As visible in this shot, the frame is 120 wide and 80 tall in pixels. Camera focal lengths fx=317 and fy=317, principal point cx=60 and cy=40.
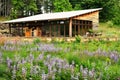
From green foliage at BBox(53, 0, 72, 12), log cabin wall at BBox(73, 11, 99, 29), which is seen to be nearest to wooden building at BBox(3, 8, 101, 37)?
log cabin wall at BBox(73, 11, 99, 29)

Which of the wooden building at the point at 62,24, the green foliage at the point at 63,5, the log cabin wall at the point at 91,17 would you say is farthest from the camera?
the green foliage at the point at 63,5

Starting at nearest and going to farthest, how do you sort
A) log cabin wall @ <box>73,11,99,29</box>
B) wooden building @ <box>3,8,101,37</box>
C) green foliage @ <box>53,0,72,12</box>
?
wooden building @ <box>3,8,101,37</box> < log cabin wall @ <box>73,11,99,29</box> < green foliage @ <box>53,0,72,12</box>

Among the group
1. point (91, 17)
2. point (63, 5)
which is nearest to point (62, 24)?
point (91, 17)

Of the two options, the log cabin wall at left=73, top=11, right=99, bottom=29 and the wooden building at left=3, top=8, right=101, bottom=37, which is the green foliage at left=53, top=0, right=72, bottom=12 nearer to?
the wooden building at left=3, top=8, right=101, bottom=37

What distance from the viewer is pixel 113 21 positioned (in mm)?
56875

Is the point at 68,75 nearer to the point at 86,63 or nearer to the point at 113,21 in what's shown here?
the point at 86,63

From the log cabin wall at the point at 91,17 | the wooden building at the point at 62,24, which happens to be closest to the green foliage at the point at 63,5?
the wooden building at the point at 62,24

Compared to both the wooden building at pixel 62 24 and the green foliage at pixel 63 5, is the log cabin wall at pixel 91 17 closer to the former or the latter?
the wooden building at pixel 62 24

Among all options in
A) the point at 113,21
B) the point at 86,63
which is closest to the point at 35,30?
the point at 113,21

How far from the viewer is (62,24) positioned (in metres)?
39.3

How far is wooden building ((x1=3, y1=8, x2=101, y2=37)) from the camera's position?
38.4 m

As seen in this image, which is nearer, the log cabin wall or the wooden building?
the wooden building

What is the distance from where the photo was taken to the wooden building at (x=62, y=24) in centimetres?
3842

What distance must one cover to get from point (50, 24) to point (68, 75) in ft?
110
